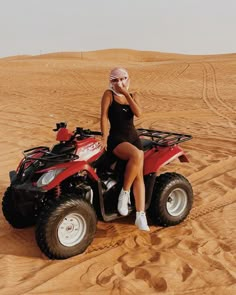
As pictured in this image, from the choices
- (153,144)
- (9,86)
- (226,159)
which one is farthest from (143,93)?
(153,144)

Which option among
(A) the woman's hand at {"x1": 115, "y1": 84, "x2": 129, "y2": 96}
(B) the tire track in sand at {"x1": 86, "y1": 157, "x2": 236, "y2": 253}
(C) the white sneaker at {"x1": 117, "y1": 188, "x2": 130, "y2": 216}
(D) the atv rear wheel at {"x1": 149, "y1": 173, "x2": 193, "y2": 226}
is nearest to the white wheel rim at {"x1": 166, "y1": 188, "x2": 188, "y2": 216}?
(D) the atv rear wheel at {"x1": 149, "y1": 173, "x2": 193, "y2": 226}

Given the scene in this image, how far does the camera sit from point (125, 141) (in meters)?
5.02

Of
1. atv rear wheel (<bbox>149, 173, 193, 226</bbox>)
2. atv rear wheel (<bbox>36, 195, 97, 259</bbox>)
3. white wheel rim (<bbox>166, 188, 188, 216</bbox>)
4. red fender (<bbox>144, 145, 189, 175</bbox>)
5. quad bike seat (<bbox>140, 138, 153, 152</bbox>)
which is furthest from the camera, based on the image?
white wheel rim (<bbox>166, 188, 188, 216</bbox>)

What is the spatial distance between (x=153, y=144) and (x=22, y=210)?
5.73 feet

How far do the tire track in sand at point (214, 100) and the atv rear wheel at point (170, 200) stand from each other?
680 cm

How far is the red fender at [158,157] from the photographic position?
17.3ft

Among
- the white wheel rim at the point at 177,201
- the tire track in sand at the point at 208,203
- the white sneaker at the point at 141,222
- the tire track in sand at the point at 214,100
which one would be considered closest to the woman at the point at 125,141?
the white sneaker at the point at 141,222

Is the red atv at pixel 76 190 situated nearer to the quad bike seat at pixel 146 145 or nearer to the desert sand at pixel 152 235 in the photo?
the quad bike seat at pixel 146 145

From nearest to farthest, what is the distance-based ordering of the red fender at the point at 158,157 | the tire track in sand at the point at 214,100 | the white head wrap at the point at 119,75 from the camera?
the white head wrap at the point at 119,75 → the red fender at the point at 158,157 → the tire track in sand at the point at 214,100

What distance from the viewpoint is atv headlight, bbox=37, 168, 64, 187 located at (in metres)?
4.64

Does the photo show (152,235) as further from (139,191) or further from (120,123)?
Answer: (120,123)

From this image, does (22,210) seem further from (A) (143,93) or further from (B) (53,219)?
(A) (143,93)

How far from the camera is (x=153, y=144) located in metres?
5.52

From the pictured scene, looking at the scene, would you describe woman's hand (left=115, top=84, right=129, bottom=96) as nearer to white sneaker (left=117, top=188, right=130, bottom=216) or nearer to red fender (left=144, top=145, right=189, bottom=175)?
red fender (left=144, top=145, right=189, bottom=175)
